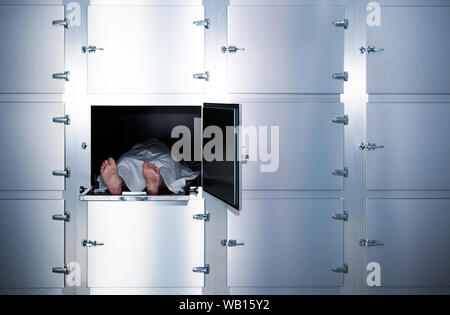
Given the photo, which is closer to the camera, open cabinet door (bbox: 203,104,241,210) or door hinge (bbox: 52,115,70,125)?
open cabinet door (bbox: 203,104,241,210)

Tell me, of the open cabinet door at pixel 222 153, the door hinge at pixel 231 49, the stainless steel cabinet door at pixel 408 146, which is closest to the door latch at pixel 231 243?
the open cabinet door at pixel 222 153

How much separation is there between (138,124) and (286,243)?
119 cm

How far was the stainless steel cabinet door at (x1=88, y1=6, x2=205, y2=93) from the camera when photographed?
3029 millimetres

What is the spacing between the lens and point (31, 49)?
9.98 ft

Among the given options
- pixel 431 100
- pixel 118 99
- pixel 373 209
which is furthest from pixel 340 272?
pixel 118 99

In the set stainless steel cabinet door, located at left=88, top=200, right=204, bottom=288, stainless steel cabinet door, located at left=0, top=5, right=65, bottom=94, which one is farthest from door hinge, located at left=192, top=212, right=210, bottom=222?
stainless steel cabinet door, located at left=0, top=5, right=65, bottom=94

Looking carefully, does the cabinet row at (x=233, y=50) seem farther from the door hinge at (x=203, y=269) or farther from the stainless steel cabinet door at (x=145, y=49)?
the door hinge at (x=203, y=269)

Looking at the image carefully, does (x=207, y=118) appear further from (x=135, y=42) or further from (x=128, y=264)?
(x=128, y=264)

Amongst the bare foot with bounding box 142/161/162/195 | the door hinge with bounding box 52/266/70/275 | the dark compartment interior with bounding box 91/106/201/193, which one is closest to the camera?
the bare foot with bounding box 142/161/162/195

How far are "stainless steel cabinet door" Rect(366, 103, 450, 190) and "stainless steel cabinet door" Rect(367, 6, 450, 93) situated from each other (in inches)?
4.3

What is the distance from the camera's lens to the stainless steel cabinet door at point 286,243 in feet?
10.1

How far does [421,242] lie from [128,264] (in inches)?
58.1

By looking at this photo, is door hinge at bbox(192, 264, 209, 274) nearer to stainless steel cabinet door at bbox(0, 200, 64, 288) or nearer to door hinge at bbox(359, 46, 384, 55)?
stainless steel cabinet door at bbox(0, 200, 64, 288)

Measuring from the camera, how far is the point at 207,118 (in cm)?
302
